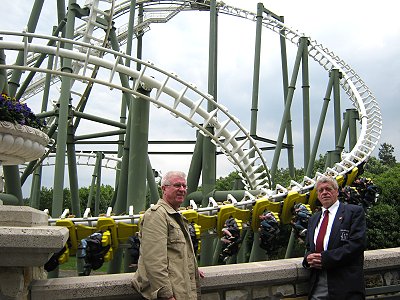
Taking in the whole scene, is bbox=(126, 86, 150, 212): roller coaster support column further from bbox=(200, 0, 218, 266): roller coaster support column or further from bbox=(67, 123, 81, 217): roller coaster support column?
bbox=(67, 123, 81, 217): roller coaster support column

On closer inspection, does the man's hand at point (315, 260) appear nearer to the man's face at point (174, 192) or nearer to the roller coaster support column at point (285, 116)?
the man's face at point (174, 192)

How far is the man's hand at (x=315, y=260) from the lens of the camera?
2375mm

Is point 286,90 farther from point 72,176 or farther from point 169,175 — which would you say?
point 169,175

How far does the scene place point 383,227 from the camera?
13148 mm

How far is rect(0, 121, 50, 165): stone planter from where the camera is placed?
3.06 metres

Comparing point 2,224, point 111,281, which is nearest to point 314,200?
point 111,281

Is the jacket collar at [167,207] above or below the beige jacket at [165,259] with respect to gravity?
above

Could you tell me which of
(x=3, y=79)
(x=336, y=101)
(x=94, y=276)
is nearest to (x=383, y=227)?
(x=336, y=101)

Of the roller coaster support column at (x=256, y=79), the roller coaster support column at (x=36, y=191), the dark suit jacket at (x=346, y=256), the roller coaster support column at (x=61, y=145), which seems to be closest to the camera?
the dark suit jacket at (x=346, y=256)

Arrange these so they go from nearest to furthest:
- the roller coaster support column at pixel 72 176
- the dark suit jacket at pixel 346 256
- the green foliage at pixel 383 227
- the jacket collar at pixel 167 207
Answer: the jacket collar at pixel 167 207 → the dark suit jacket at pixel 346 256 → the roller coaster support column at pixel 72 176 → the green foliage at pixel 383 227

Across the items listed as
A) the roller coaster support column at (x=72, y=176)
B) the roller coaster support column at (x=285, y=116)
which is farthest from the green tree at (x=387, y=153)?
the roller coaster support column at (x=72, y=176)

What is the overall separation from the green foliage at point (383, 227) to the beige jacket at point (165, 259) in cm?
1177

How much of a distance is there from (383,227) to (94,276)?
12181 millimetres

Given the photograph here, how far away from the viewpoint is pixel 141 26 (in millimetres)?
14516
